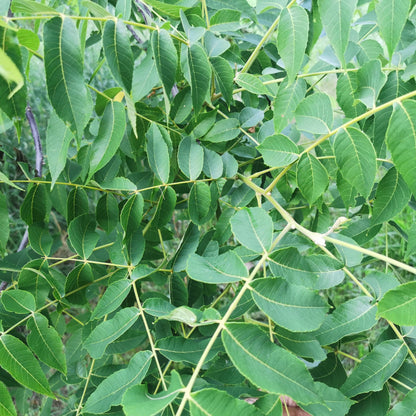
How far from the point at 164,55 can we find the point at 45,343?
1.32 feet

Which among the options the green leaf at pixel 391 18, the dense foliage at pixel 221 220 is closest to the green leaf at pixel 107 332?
the dense foliage at pixel 221 220

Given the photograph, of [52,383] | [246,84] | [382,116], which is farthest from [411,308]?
[52,383]

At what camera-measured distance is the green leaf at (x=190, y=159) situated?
2.05 ft

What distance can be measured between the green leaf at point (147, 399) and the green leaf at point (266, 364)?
0.06 m

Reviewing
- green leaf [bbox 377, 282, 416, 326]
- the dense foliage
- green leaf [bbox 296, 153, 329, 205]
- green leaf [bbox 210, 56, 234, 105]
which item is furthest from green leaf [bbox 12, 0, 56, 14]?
green leaf [bbox 377, 282, 416, 326]

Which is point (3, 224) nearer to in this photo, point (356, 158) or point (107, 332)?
point (107, 332)

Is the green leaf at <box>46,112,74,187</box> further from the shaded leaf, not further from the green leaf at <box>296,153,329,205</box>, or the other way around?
the green leaf at <box>296,153,329,205</box>

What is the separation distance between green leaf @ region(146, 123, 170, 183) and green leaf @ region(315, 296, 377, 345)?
0.95 feet

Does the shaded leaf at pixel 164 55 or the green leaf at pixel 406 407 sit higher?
the shaded leaf at pixel 164 55

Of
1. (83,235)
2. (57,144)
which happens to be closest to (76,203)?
(83,235)

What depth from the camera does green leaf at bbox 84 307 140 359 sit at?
20.6 inches

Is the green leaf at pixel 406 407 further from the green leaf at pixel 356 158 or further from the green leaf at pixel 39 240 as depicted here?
the green leaf at pixel 39 240

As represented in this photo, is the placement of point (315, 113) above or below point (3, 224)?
above

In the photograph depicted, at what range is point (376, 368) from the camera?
482 mm
